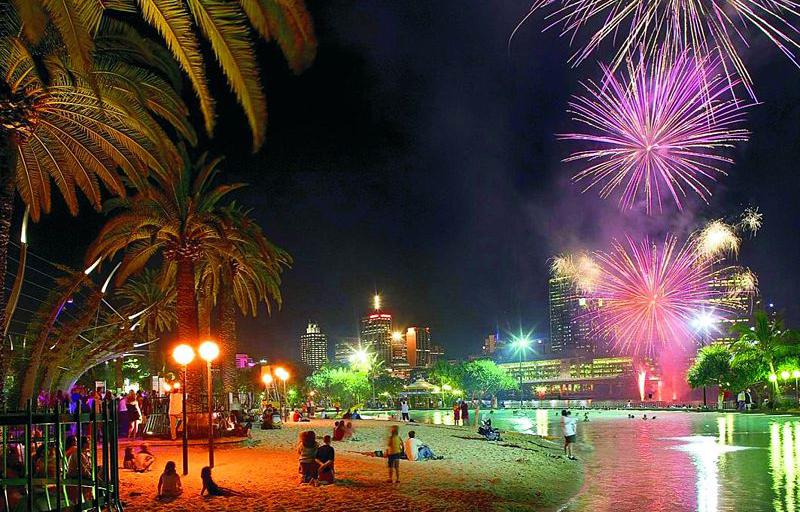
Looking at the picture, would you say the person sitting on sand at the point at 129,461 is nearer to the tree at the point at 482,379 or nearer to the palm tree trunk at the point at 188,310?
the palm tree trunk at the point at 188,310

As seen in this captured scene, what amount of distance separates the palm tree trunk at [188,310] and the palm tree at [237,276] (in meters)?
1.54

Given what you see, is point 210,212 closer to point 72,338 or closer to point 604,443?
point 72,338

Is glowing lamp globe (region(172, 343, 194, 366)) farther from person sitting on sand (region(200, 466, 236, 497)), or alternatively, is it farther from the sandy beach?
person sitting on sand (region(200, 466, 236, 497))

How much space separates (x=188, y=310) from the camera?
24594 mm

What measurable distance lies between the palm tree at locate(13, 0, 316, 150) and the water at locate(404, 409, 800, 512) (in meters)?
9.97

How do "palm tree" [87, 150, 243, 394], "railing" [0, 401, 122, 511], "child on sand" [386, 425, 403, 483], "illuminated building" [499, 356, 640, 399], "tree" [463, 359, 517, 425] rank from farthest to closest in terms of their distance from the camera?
1. "illuminated building" [499, 356, 640, 399]
2. "tree" [463, 359, 517, 425]
3. "palm tree" [87, 150, 243, 394]
4. "child on sand" [386, 425, 403, 483]
5. "railing" [0, 401, 122, 511]

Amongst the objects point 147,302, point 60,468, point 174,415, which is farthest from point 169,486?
point 147,302

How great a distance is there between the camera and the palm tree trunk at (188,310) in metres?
24.4

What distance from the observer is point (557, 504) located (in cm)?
1429

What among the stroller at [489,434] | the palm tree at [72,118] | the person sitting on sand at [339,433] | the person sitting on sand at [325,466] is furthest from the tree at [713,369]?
the palm tree at [72,118]

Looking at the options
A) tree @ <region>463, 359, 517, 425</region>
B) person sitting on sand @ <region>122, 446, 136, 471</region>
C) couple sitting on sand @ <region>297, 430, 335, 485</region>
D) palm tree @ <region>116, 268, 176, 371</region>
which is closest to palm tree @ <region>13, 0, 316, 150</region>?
couple sitting on sand @ <region>297, 430, 335, 485</region>

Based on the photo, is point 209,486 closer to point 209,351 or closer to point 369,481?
point 369,481

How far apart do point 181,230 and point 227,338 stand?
10043mm

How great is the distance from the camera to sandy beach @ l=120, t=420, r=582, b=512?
43.6 ft
